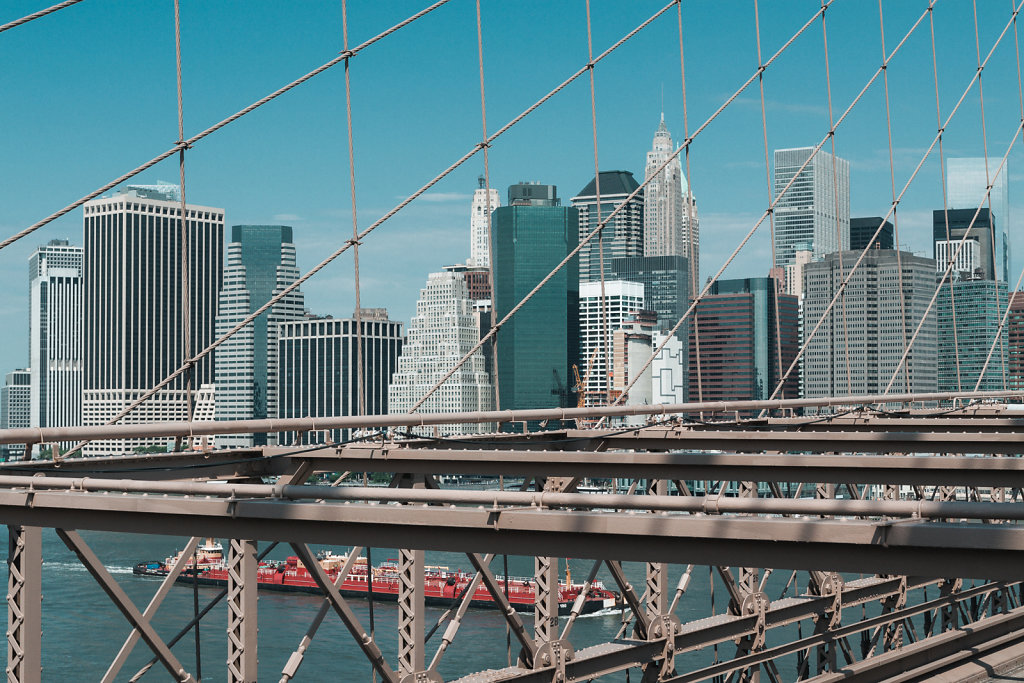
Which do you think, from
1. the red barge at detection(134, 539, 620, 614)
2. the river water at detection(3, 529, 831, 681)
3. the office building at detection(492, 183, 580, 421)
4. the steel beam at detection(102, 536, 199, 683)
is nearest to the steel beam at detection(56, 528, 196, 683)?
the steel beam at detection(102, 536, 199, 683)

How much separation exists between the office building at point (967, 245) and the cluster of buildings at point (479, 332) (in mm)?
367

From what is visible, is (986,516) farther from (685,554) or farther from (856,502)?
(685,554)

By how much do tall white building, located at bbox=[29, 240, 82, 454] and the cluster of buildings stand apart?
14.0 inches

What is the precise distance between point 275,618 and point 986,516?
6446cm

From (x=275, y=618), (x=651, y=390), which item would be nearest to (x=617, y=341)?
(x=651, y=390)

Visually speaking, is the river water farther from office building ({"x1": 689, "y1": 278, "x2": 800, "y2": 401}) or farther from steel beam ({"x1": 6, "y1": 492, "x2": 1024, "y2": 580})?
office building ({"x1": 689, "y1": 278, "x2": 800, "y2": 401})

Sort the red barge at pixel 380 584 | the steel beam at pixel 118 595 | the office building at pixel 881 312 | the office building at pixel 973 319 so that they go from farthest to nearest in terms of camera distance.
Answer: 1. the red barge at pixel 380 584
2. the office building at pixel 881 312
3. the office building at pixel 973 319
4. the steel beam at pixel 118 595

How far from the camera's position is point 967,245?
313 feet

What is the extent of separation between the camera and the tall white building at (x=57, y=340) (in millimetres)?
69562

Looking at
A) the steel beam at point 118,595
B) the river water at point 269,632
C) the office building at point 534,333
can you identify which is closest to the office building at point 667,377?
the office building at point 534,333

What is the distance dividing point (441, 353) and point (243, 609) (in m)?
125

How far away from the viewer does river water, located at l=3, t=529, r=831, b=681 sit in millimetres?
54719

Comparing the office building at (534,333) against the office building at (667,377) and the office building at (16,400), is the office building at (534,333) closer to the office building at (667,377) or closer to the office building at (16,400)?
the office building at (667,377)

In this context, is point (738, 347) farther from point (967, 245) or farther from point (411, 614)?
point (411, 614)
